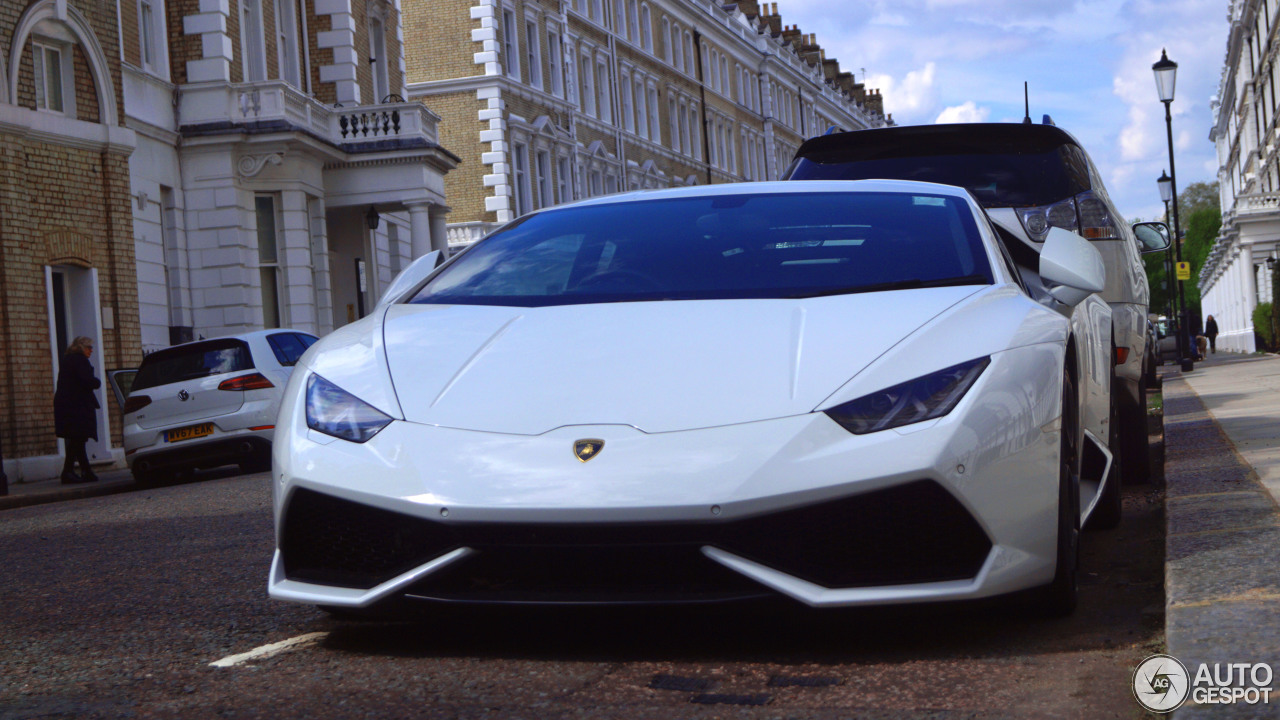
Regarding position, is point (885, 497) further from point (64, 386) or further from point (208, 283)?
point (208, 283)

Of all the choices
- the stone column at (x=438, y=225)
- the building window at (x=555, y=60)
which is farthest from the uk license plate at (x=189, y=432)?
the building window at (x=555, y=60)

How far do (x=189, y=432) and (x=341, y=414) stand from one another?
12.7 m

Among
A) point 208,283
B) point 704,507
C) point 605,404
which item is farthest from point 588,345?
point 208,283

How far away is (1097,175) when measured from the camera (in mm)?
8430

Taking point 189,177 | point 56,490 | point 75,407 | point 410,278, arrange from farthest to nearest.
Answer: point 189,177 → point 75,407 → point 56,490 → point 410,278

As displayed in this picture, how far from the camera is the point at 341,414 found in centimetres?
396

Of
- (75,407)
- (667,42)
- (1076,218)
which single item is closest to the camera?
(1076,218)

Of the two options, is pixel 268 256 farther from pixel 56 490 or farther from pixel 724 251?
pixel 724 251

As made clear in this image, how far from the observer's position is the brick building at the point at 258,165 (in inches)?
1000

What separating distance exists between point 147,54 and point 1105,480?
76.8ft

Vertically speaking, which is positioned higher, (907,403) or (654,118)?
(654,118)

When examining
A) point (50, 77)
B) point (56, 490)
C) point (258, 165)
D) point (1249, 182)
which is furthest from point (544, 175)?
point (1249, 182)

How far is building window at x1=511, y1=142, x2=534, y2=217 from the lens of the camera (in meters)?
47.2

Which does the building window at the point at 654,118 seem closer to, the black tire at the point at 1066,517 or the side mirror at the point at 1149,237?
the side mirror at the point at 1149,237
